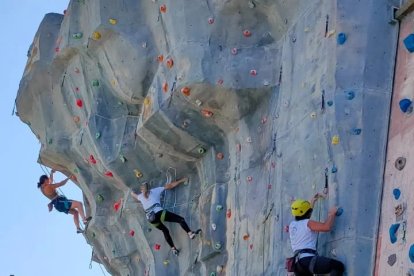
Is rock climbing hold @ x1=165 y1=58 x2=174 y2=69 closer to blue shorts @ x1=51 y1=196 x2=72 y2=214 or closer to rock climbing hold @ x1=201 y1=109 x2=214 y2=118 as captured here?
rock climbing hold @ x1=201 y1=109 x2=214 y2=118

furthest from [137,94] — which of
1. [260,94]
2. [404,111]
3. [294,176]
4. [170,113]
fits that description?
[404,111]

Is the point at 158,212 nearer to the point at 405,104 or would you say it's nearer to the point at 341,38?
the point at 341,38

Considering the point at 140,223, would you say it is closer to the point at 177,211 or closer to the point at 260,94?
the point at 177,211

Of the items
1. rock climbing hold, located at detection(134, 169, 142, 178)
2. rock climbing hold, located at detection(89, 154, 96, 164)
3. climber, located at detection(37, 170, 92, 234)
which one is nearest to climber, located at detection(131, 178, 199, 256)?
rock climbing hold, located at detection(134, 169, 142, 178)

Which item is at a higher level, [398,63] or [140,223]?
[398,63]

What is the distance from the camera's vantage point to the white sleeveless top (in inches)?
489

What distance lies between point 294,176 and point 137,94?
159 inches

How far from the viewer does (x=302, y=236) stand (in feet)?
40.8

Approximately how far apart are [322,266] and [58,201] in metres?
7.70

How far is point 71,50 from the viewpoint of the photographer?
58.2 feet

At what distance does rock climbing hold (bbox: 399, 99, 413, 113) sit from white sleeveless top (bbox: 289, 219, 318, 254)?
1605 millimetres

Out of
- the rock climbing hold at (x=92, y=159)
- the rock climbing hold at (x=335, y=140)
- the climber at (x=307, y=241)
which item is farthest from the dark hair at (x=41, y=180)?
the rock climbing hold at (x=335, y=140)

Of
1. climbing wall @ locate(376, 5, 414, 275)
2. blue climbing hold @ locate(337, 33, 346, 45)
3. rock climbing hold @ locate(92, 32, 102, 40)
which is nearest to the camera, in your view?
climbing wall @ locate(376, 5, 414, 275)

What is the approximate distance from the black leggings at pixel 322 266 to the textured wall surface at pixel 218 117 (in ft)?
0.48
